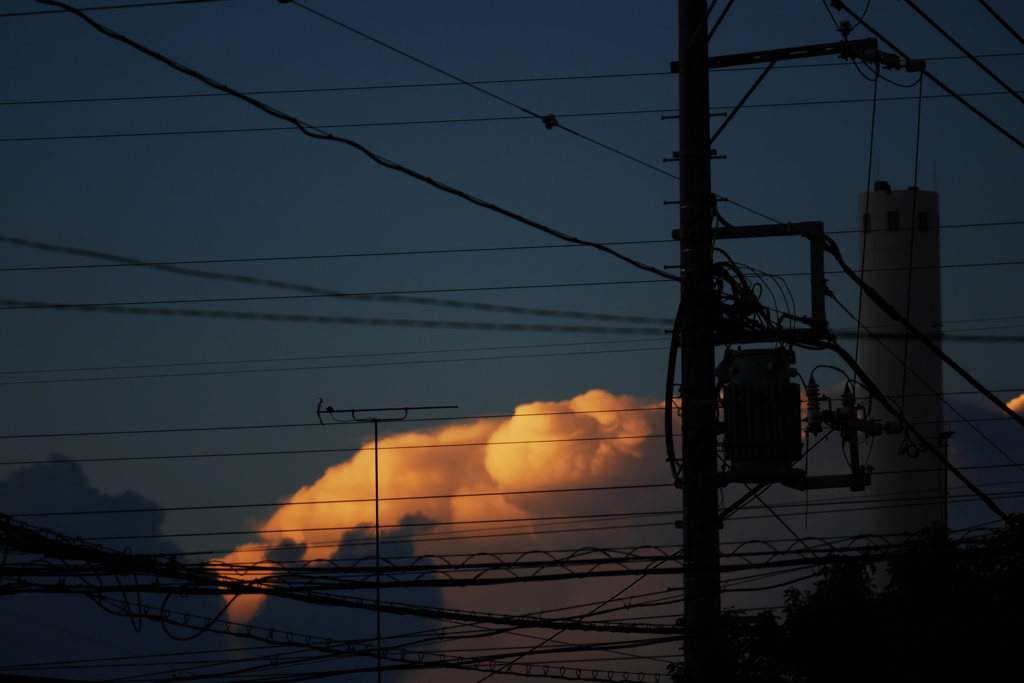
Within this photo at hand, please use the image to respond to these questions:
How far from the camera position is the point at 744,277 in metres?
13.9

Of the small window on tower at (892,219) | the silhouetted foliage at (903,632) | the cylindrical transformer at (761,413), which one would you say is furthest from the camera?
the small window on tower at (892,219)

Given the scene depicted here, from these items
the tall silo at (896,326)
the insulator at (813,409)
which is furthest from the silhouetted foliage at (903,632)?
the tall silo at (896,326)

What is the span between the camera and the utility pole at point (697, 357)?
12.6 metres

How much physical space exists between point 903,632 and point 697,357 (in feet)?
34.6

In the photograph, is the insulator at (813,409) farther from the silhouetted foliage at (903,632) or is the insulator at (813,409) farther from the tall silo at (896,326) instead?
the tall silo at (896,326)

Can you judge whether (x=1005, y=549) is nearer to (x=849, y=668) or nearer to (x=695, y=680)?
(x=695, y=680)

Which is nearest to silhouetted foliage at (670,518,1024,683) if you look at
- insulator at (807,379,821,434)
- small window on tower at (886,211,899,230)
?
insulator at (807,379,821,434)

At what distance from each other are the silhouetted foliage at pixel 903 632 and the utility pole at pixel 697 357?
5.61 m

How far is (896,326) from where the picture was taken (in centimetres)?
6450

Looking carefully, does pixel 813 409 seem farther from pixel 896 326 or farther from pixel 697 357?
pixel 896 326

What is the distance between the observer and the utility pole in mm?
12602

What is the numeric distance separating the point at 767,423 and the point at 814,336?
1.19m

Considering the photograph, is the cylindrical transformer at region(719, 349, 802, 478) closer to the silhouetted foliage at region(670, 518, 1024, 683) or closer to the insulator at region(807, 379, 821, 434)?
the insulator at region(807, 379, 821, 434)

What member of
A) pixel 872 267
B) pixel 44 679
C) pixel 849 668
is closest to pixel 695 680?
pixel 849 668
